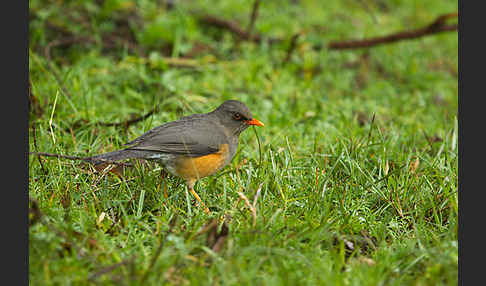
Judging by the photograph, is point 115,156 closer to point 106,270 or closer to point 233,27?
point 106,270

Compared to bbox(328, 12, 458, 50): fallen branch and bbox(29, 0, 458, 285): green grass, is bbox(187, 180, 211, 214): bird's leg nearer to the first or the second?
bbox(29, 0, 458, 285): green grass

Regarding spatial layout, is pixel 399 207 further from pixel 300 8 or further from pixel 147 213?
pixel 300 8

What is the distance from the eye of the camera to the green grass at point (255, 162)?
10.6 feet

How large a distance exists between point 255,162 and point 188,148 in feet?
2.73

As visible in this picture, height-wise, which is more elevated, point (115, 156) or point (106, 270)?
point (115, 156)

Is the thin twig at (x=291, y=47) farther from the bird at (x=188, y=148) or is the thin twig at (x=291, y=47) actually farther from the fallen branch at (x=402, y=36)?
the bird at (x=188, y=148)

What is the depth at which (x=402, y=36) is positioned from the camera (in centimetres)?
786

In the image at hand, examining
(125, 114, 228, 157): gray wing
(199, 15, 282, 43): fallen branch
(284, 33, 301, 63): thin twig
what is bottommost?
(125, 114, 228, 157): gray wing

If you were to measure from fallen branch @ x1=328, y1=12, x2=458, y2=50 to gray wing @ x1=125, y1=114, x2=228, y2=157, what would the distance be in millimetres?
4257

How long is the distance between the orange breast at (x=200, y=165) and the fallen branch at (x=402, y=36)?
4.41 metres

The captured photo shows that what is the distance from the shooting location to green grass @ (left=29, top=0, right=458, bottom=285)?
3.22 meters

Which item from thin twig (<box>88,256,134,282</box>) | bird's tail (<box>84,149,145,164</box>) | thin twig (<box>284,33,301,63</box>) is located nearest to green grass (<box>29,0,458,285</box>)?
thin twig (<box>88,256,134,282</box>)

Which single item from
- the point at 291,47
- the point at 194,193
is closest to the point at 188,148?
the point at 194,193

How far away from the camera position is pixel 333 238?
12.0 feet
